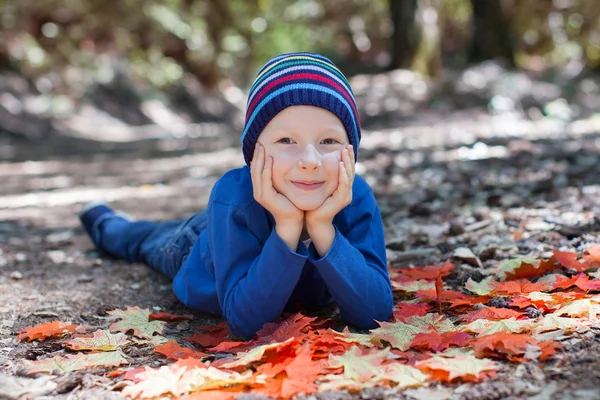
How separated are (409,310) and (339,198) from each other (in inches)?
20.2

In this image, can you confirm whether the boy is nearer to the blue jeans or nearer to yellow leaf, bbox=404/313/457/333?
yellow leaf, bbox=404/313/457/333

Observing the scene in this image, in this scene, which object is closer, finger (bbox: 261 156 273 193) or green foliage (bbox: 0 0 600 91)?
finger (bbox: 261 156 273 193)

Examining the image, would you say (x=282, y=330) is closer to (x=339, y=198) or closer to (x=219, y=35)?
(x=339, y=198)

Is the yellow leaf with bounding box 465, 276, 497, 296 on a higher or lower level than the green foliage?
lower

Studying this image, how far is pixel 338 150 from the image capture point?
205cm

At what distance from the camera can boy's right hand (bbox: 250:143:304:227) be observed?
A: 2.00 m

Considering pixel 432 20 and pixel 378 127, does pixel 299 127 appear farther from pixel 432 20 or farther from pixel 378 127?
pixel 432 20

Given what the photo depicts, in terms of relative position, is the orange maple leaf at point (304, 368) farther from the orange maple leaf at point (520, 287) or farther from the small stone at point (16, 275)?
the small stone at point (16, 275)

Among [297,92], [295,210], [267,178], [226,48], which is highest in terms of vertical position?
[226,48]

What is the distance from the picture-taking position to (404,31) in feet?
37.6

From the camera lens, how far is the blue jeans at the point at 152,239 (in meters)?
2.93

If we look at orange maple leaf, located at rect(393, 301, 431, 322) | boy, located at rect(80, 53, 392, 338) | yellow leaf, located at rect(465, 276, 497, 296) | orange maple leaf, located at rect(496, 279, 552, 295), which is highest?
boy, located at rect(80, 53, 392, 338)

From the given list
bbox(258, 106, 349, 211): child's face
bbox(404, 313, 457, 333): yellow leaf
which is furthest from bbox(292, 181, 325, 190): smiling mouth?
bbox(404, 313, 457, 333): yellow leaf

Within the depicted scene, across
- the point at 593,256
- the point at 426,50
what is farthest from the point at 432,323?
the point at 426,50
